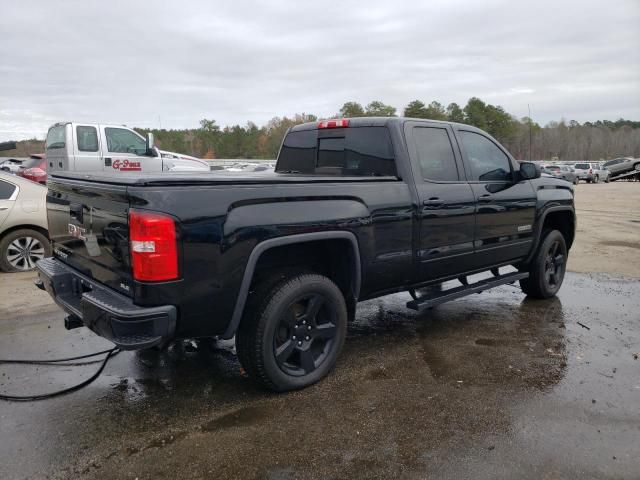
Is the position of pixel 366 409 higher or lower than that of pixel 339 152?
lower

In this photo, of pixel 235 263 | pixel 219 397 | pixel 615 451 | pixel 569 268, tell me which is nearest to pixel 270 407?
pixel 219 397

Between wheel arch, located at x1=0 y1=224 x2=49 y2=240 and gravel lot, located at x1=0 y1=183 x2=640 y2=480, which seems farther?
wheel arch, located at x1=0 y1=224 x2=49 y2=240

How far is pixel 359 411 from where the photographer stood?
3400mm

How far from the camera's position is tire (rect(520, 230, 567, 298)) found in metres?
5.90

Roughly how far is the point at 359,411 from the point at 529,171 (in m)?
3.22

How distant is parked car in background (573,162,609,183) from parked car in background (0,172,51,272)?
3626cm

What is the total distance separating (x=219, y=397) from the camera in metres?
3.60

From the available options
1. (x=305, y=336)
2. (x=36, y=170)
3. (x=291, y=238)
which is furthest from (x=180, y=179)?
(x=36, y=170)

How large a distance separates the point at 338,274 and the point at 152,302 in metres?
1.48

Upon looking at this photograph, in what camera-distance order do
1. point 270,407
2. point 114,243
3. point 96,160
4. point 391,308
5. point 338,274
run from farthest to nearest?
point 96,160, point 391,308, point 338,274, point 270,407, point 114,243

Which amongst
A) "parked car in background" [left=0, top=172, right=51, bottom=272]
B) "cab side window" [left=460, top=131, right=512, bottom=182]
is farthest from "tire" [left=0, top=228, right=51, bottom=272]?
"cab side window" [left=460, top=131, right=512, bottom=182]

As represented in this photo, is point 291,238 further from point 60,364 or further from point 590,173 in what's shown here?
point 590,173

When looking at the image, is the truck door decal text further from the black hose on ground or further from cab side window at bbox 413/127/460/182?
cab side window at bbox 413/127/460/182

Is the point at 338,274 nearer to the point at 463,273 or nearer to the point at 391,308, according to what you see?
the point at 463,273
